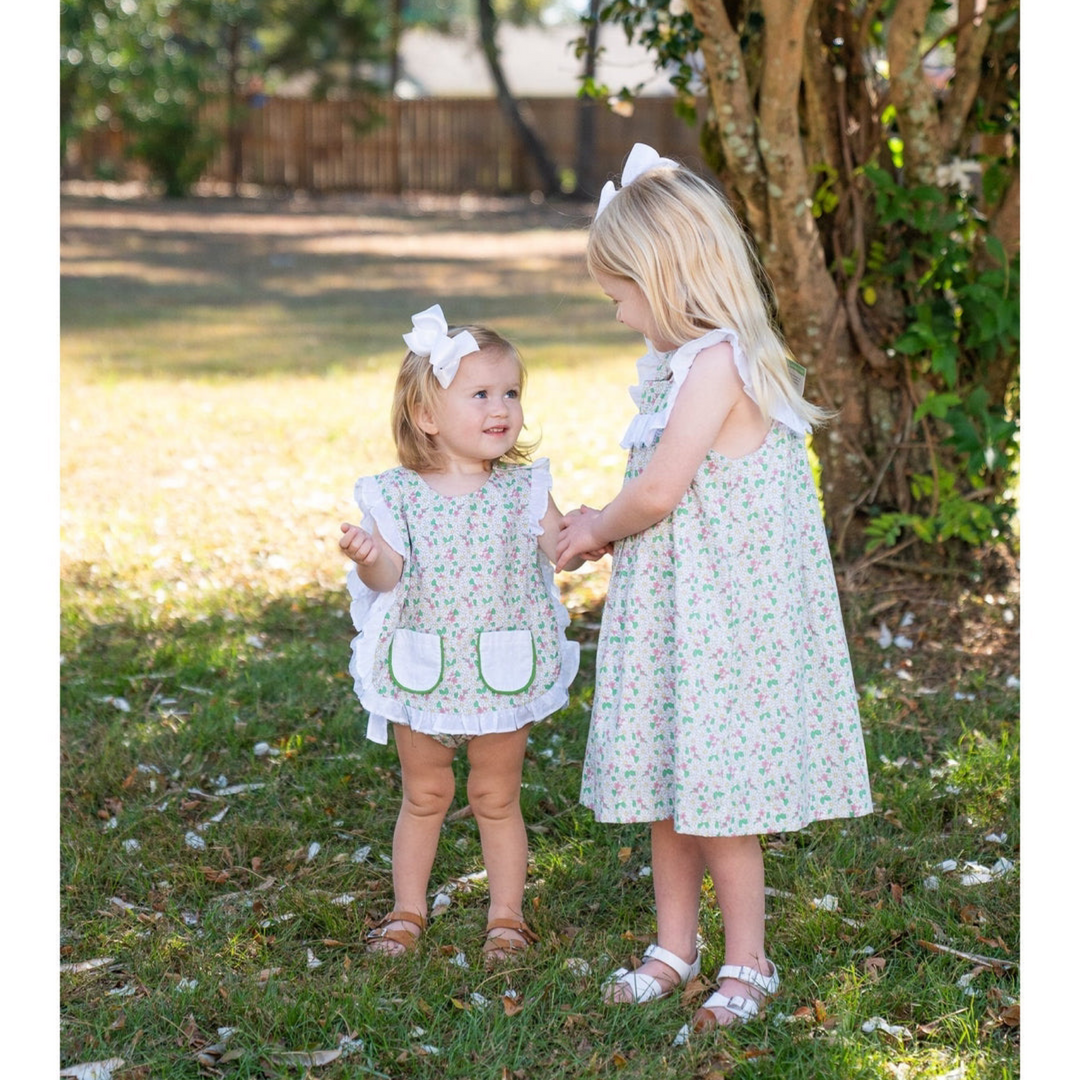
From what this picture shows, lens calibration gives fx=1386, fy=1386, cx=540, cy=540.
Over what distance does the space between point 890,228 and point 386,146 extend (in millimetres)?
21105

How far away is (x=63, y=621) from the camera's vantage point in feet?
15.2

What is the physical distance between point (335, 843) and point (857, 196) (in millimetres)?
2624

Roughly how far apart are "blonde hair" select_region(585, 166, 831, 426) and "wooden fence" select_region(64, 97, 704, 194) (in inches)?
849

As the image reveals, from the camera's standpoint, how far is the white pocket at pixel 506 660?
2617 millimetres

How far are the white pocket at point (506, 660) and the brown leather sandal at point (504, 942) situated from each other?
1.58ft

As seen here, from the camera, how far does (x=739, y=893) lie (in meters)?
2.50

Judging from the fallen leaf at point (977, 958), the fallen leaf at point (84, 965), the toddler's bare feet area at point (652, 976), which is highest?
the fallen leaf at point (977, 958)

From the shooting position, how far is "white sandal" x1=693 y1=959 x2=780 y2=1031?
7.86 feet

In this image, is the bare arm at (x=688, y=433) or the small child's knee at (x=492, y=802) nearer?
the bare arm at (x=688, y=433)

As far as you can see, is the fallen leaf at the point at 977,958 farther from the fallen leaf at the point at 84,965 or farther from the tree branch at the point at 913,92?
the tree branch at the point at 913,92

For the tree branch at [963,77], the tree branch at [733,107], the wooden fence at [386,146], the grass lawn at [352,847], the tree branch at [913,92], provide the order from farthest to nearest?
1. the wooden fence at [386,146]
2. the tree branch at [963,77]
3. the tree branch at [913,92]
4. the tree branch at [733,107]
5. the grass lawn at [352,847]

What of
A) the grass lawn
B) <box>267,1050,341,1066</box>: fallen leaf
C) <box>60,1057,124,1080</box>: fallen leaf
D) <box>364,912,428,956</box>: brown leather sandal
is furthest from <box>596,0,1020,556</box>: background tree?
<box>60,1057,124,1080</box>: fallen leaf

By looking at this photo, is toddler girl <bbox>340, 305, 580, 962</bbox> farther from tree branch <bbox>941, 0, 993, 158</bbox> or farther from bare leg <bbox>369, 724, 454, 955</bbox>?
tree branch <bbox>941, 0, 993, 158</bbox>

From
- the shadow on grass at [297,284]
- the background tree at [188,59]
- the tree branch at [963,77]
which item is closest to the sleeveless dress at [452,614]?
the tree branch at [963,77]
